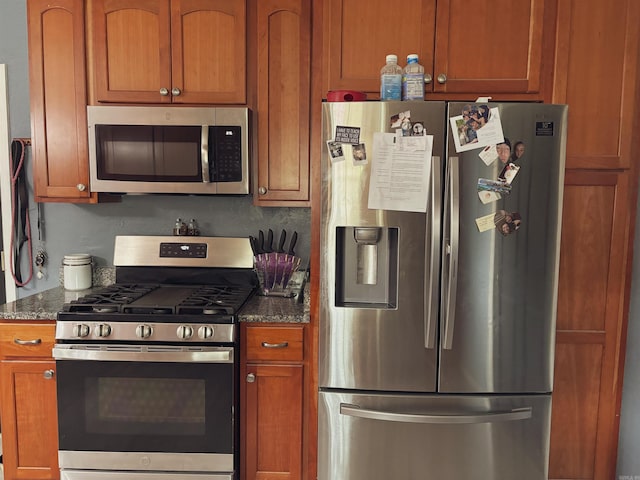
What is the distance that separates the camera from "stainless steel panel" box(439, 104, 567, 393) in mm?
1644

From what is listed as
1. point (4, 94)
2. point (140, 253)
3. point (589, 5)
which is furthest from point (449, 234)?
point (4, 94)

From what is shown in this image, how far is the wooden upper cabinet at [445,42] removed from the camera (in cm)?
182

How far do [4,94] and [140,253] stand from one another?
3.65ft

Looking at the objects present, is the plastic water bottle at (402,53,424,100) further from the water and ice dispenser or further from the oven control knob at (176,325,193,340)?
the oven control knob at (176,325,193,340)

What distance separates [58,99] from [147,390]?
1.42m

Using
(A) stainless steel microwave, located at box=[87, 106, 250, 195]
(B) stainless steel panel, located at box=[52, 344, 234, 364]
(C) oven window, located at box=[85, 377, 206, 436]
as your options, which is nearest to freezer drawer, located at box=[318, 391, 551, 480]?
(B) stainless steel panel, located at box=[52, 344, 234, 364]

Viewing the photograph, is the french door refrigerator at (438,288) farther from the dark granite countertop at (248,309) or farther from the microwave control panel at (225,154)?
the microwave control panel at (225,154)

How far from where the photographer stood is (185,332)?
6.31ft

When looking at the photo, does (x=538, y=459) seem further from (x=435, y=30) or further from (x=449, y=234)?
(x=435, y=30)

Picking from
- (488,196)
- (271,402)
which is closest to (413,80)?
(488,196)

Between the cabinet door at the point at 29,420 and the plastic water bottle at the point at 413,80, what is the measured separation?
72.9 inches

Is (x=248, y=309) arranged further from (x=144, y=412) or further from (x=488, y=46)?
(x=488, y=46)

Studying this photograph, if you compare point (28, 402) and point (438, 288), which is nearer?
point (438, 288)

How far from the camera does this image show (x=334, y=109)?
1657 millimetres
